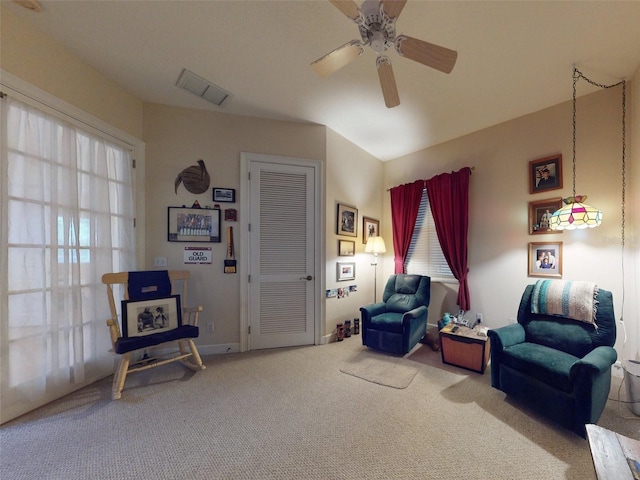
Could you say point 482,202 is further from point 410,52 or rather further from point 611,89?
point 410,52

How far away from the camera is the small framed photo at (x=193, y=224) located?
2930 millimetres

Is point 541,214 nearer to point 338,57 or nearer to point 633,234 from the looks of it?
point 633,234

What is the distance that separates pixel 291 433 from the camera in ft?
5.79

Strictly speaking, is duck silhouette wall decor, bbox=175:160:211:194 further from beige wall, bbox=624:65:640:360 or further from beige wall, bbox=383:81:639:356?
beige wall, bbox=624:65:640:360

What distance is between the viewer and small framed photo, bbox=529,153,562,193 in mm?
2854

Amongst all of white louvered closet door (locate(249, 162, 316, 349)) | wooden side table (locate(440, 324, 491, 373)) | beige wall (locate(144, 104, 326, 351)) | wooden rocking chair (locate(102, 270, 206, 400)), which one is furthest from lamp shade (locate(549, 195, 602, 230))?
wooden rocking chair (locate(102, 270, 206, 400))

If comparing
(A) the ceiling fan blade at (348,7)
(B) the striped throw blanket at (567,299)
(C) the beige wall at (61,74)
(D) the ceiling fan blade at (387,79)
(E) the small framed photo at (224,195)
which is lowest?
(B) the striped throw blanket at (567,299)

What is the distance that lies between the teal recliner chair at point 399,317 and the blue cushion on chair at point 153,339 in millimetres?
1988

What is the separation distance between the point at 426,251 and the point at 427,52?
2.96 metres

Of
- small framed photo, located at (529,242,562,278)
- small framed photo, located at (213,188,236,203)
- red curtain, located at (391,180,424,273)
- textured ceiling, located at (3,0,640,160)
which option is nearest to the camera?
textured ceiling, located at (3,0,640,160)

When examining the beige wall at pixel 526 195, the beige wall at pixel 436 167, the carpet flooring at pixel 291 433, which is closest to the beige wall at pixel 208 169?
the beige wall at pixel 436 167

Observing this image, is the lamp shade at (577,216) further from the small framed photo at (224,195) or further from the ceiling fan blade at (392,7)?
the small framed photo at (224,195)

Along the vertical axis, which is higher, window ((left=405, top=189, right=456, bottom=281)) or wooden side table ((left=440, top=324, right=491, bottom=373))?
window ((left=405, top=189, right=456, bottom=281))

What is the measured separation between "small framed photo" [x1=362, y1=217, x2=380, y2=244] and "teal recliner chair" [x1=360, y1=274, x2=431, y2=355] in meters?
0.77
